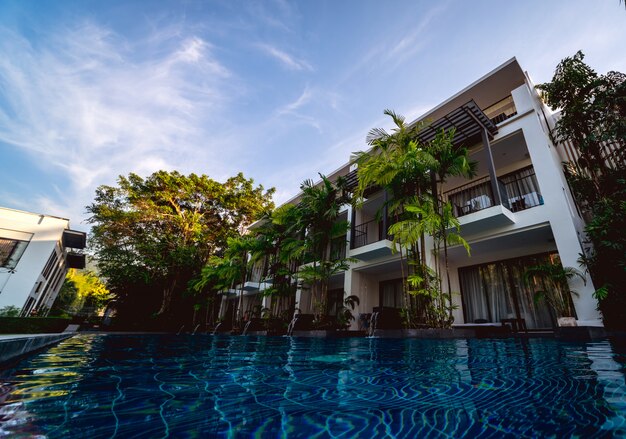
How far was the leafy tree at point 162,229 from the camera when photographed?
16828 mm

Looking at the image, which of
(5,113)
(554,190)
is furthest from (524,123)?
(5,113)

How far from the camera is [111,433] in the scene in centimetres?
76

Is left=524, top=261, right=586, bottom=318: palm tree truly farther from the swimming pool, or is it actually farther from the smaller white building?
the smaller white building

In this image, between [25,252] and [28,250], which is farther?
[28,250]

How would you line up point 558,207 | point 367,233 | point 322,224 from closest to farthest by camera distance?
point 558,207, point 322,224, point 367,233

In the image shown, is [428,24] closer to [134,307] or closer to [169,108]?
[169,108]

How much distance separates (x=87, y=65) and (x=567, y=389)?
60.7 feet

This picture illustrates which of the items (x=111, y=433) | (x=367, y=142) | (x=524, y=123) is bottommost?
(x=111, y=433)

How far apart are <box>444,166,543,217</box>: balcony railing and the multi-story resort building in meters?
0.03

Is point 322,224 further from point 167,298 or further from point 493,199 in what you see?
point 167,298

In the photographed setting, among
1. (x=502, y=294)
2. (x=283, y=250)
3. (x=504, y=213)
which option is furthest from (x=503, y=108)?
(x=283, y=250)

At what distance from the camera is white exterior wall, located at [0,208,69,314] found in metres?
12.6

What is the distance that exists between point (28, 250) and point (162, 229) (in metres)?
6.54

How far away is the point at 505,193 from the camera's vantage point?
313 inches
